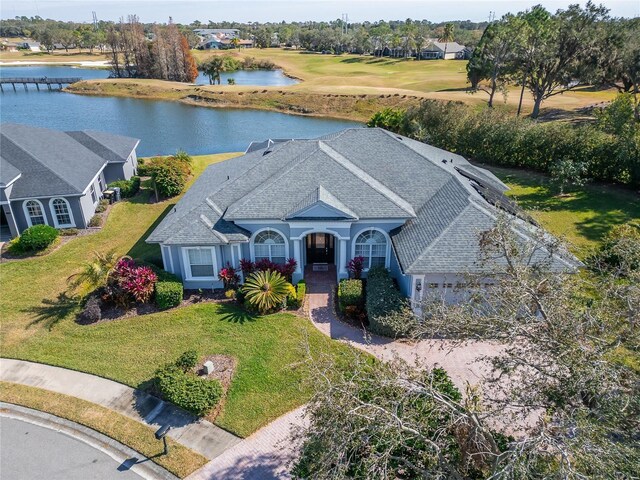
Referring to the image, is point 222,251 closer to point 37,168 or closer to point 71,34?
point 37,168

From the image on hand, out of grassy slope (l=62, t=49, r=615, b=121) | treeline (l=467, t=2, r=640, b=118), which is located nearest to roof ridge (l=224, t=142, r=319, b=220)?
treeline (l=467, t=2, r=640, b=118)

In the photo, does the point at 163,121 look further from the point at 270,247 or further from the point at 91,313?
the point at 91,313

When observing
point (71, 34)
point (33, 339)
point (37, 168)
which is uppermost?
point (71, 34)

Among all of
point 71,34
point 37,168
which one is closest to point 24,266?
point 37,168

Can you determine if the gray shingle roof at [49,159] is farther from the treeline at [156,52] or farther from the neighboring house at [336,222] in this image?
the treeline at [156,52]

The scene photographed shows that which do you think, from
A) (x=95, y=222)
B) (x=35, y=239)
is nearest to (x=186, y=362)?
(x=35, y=239)
